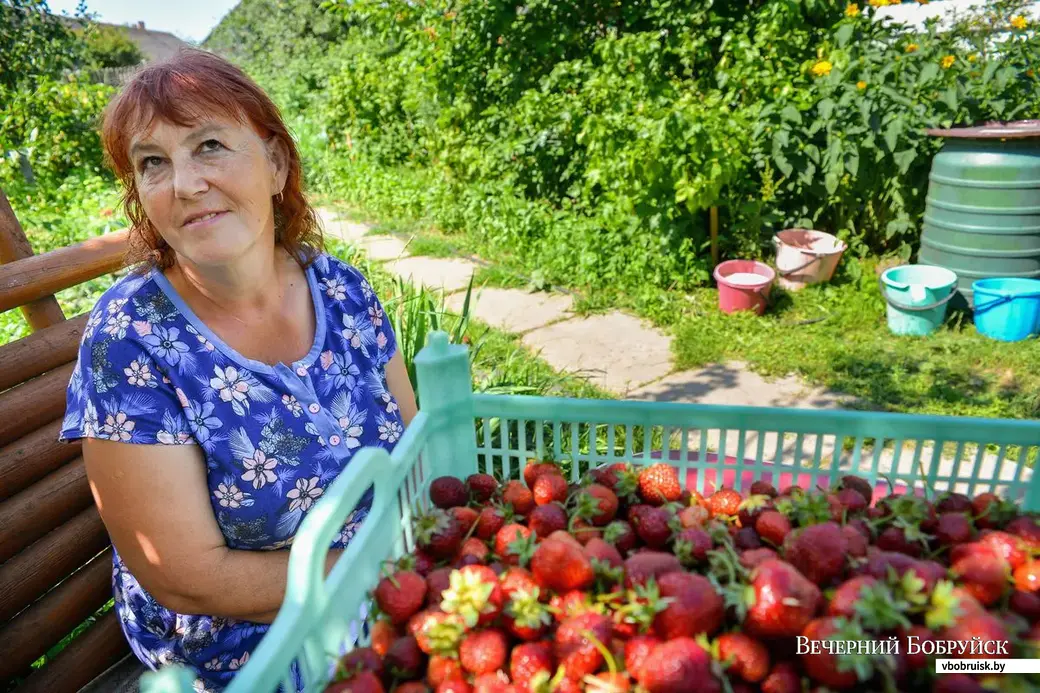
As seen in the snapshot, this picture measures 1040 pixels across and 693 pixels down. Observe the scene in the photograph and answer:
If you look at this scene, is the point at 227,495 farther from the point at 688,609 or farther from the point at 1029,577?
the point at 1029,577

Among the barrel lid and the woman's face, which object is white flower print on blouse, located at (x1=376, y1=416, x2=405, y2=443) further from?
the barrel lid

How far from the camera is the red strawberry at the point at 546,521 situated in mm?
1189

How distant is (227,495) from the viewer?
142cm

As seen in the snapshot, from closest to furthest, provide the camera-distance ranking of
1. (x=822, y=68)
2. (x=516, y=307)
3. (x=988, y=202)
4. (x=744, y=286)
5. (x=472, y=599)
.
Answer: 1. (x=472, y=599)
2. (x=988, y=202)
3. (x=744, y=286)
4. (x=822, y=68)
5. (x=516, y=307)

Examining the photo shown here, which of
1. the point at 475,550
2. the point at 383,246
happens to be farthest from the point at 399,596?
the point at 383,246

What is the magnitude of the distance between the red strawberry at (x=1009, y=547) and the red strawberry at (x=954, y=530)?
1.0 inches

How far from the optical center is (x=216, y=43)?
2181 cm

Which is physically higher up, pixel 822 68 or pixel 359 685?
pixel 822 68

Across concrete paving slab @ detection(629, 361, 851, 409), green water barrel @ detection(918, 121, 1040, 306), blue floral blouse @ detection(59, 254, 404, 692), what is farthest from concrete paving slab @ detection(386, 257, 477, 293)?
blue floral blouse @ detection(59, 254, 404, 692)

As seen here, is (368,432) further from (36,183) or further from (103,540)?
(36,183)

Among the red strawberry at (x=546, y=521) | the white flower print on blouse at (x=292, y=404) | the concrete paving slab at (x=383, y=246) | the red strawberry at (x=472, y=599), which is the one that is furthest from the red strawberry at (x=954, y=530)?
the concrete paving slab at (x=383, y=246)

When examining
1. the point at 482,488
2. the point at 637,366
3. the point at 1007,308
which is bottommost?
the point at 637,366

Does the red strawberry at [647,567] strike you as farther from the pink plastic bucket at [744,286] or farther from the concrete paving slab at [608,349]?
the pink plastic bucket at [744,286]

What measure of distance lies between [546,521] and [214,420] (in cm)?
68
